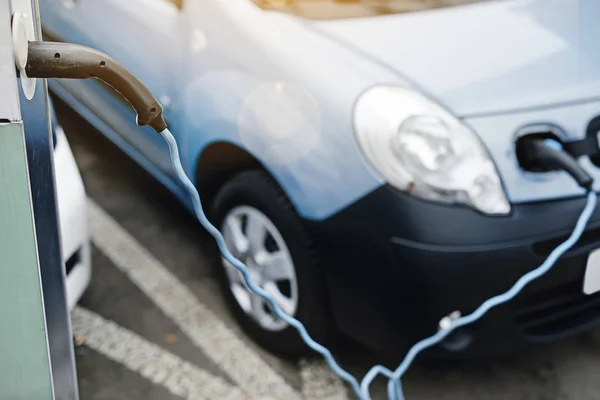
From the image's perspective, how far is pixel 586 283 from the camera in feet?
6.13

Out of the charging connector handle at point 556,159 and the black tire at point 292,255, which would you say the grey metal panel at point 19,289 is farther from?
the charging connector handle at point 556,159

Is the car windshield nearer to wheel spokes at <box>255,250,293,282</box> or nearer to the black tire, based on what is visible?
the black tire

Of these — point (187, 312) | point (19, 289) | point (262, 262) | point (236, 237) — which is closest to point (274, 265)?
point (262, 262)

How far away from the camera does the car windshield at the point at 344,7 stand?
2088 mm

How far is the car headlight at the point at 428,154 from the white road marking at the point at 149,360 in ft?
3.05

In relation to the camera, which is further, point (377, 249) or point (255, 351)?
point (255, 351)

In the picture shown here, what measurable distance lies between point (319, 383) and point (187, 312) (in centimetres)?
58

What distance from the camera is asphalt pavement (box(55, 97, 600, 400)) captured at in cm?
218

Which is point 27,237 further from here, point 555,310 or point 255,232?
point 555,310

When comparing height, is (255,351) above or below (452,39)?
below

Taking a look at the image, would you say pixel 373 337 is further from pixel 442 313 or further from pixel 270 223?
pixel 270 223

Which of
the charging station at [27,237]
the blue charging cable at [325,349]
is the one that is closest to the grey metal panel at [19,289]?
the charging station at [27,237]

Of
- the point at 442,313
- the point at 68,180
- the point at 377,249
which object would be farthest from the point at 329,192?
the point at 68,180

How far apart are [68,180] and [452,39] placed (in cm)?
126
